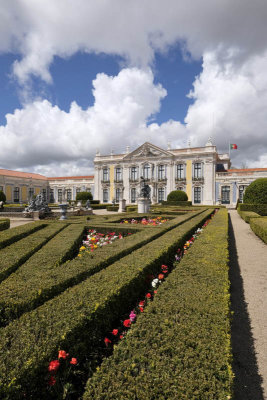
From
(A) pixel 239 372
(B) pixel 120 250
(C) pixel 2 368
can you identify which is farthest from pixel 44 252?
(A) pixel 239 372

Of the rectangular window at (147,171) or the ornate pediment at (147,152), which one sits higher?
the ornate pediment at (147,152)

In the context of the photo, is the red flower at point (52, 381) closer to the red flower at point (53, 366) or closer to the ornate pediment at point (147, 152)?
the red flower at point (53, 366)

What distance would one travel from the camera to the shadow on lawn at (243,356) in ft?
6.64

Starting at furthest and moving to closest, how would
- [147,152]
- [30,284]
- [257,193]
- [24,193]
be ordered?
[24,193] < [147,152] < [257,193] < [30,284]

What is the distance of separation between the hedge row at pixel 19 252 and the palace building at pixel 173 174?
25.6 m

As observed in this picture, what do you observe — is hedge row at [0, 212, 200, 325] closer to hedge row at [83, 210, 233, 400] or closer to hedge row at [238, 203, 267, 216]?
hedge row at [83, 210, 233, 400]

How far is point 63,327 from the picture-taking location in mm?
1887

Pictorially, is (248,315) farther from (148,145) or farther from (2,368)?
(148,145)

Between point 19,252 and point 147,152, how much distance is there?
32.9 metres

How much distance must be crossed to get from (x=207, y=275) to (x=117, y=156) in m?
36.3

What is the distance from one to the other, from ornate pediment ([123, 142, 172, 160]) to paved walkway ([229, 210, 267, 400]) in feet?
98.4

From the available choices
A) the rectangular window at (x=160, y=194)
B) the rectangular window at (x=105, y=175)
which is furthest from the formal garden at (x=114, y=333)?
the rectangular window at (x=105, y=175)

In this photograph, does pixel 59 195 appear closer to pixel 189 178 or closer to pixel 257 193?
pixel 189 178

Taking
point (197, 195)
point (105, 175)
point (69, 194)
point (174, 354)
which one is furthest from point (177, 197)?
point (174, 354)
